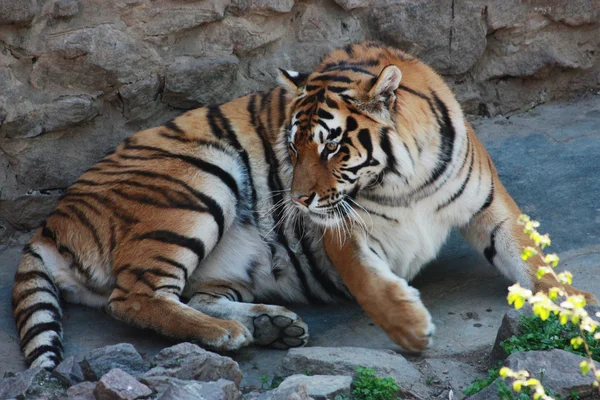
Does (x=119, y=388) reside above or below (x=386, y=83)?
below

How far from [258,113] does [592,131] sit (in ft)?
7.48

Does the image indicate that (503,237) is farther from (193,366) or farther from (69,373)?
(69,373)

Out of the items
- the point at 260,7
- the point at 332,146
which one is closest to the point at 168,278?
the point at 332,146

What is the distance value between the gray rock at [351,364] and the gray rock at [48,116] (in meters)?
1.81

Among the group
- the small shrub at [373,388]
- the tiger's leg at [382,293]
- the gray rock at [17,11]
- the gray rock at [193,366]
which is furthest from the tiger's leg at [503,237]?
the gray rock at [17,11]

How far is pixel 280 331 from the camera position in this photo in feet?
11.7

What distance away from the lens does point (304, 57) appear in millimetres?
4902

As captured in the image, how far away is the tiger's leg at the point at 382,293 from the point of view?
3.34m

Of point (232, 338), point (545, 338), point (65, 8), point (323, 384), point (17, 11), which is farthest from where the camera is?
point (65, 8)

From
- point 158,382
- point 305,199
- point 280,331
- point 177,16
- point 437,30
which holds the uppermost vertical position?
point 177,16

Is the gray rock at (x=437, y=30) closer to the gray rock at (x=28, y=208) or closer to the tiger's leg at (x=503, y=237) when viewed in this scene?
the tiger's leg at (x=503, y=237)

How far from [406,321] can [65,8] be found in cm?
215

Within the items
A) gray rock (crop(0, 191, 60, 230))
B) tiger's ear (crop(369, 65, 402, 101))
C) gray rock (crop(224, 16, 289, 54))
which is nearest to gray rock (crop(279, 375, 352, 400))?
tiger's ear (crop(369, 65, 402, 101))

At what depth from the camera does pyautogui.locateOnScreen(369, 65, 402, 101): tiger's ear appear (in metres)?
3.26
